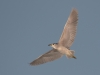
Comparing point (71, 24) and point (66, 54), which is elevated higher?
point (71, 24)

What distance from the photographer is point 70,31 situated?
2567cm

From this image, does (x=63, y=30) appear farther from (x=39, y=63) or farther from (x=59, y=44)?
(x=39, y=63)

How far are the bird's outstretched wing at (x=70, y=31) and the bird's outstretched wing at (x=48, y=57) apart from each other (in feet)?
3.17

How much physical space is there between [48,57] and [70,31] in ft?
8.14

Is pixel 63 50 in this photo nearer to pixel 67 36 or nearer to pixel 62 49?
pixel 62 49

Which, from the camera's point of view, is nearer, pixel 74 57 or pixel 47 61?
pixel 74 57

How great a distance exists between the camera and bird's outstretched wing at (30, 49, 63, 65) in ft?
87.0

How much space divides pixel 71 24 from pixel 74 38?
93 centimetres

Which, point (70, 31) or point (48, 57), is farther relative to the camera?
point (48, 57)

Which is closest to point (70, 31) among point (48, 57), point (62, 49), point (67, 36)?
point (67, 36)

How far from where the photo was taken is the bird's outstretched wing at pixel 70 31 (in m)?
25.6

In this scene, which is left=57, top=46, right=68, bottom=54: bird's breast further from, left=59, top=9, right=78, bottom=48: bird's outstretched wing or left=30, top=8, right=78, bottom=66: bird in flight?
left=59, top=9, right=78, bottom=48: bird's outstretched wing

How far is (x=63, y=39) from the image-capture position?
25.9m

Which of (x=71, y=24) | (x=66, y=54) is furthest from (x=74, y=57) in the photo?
(x=71, y=24)
